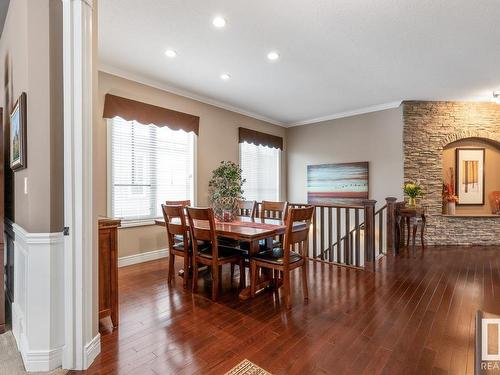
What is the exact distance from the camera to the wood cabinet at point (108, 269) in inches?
85.4

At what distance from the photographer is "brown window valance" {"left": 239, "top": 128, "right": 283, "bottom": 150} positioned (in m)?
5.86

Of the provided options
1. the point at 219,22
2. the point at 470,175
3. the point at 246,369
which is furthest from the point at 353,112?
the point at 246,369

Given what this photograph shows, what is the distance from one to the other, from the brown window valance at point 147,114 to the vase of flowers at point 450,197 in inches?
197

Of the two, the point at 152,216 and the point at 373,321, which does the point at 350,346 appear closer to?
the point at 373,321

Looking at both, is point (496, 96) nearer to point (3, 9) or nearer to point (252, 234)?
point (252, 234)

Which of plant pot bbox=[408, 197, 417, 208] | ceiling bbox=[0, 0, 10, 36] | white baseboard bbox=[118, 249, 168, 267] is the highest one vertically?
ceiling bbox=[0, 0, 10, 36]

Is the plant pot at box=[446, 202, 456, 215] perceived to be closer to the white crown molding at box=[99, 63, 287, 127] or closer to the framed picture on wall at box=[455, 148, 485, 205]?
the framed picture on wall at box=[455, 148, 485, 205]

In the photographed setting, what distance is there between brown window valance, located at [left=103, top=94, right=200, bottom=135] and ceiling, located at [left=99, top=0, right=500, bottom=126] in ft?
1.29

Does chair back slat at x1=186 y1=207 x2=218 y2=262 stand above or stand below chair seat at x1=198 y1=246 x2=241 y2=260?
above

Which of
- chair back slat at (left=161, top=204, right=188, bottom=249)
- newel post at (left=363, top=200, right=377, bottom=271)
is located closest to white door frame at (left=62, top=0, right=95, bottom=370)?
chair back slat at (left=161, top=204, right=188, bottom=249)

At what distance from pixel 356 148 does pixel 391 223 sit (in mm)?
1877

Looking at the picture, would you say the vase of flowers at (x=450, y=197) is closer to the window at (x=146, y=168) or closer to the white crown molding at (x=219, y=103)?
the white crown molding at (x=219, y=103)

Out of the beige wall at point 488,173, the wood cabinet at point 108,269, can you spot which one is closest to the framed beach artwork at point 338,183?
the beige wall at point 488,173

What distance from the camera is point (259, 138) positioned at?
6254mm
